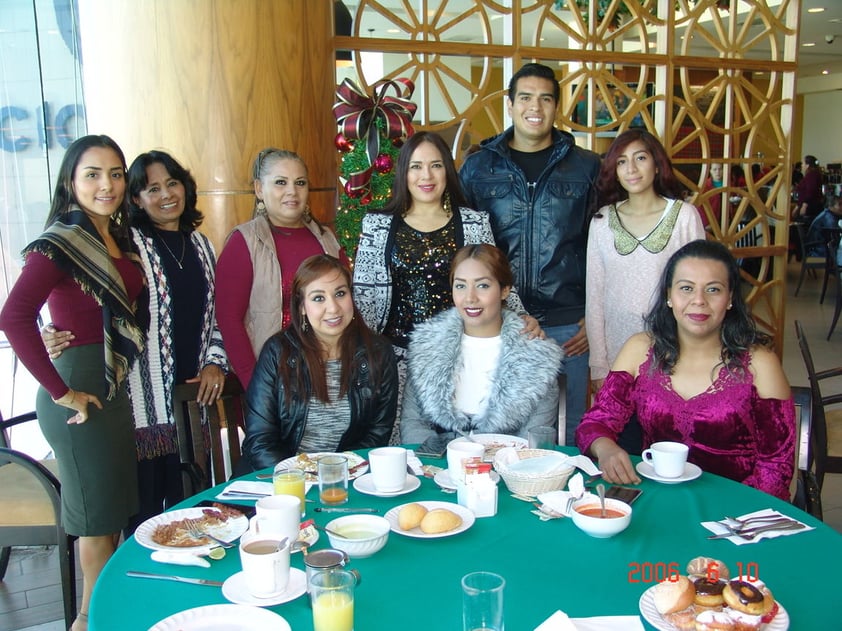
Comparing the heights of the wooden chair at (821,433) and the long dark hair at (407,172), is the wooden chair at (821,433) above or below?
below

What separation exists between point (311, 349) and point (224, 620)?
→ 1.23 m

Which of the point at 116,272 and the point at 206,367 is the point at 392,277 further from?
the point at 116,272

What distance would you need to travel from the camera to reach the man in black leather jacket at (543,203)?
3.14m

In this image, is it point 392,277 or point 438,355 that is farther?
point 392,277

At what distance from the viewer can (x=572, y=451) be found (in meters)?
2.14

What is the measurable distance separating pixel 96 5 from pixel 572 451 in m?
3.14

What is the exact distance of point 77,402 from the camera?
2348 mm

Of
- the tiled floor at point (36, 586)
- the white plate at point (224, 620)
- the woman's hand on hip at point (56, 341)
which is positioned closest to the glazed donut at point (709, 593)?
the white plate at point (224, 620)

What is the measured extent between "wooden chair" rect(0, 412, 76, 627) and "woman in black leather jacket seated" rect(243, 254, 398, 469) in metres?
0.66

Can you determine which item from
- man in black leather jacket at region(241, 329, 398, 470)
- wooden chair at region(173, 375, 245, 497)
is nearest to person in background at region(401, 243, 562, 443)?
man in black leather jacket at region(241, 329, 398, 470)

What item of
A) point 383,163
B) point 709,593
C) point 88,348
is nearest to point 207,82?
point 383,163

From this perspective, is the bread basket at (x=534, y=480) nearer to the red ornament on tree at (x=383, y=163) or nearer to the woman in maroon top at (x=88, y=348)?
the woman in maroon top at (x=88, y=348)

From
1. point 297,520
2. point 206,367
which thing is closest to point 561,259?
point 206,367

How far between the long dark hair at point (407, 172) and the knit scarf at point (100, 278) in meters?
1.03
